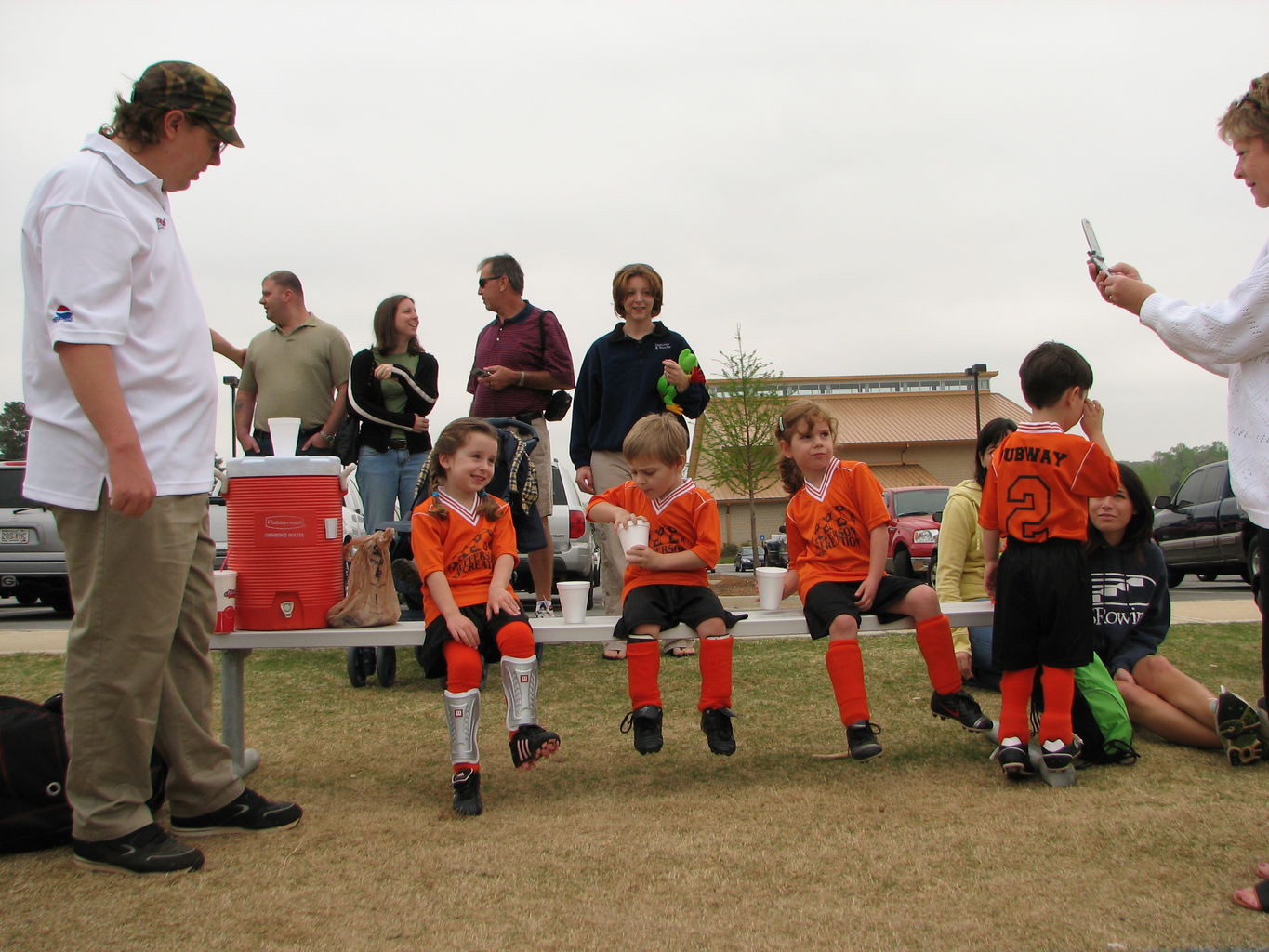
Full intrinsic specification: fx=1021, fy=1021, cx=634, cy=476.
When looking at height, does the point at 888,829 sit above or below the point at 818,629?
below

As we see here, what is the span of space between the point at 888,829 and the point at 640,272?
3.51 meters

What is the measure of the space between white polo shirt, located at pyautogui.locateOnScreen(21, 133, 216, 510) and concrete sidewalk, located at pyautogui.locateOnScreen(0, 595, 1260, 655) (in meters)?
4.73

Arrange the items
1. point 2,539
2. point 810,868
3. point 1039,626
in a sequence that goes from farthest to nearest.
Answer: point 2,539
point 1039,626
point 810,868

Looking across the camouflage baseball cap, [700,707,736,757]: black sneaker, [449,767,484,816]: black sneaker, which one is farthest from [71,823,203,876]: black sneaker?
the camouflage baseball cap

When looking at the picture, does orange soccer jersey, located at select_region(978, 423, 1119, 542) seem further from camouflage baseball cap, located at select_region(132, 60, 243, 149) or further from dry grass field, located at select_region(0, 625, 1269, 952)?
camouflage baseball cap, located at select_region(132, 60, 243, 149)

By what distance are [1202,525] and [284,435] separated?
43.4 feet

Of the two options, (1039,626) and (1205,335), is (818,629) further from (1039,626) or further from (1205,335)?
(1205,335)

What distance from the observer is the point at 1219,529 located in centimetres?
1330

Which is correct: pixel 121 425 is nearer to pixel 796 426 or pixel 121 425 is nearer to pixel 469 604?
pixel 469 604

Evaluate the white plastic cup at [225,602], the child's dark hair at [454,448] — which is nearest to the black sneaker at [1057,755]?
the child's dark hair at [454,448]

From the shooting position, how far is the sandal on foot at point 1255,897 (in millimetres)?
2319

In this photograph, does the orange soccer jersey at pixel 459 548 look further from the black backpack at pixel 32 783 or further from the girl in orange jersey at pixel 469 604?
the black backpack at pixel 32 783

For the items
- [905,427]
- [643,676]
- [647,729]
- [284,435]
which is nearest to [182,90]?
[284,435]

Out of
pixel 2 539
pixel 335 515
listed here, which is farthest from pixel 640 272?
pixel 2 539
